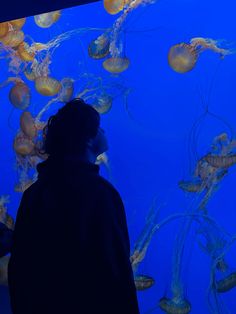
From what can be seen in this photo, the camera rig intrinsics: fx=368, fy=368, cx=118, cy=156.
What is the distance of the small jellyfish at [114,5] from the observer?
1.72 m

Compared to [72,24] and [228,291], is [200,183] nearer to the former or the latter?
[228,291]

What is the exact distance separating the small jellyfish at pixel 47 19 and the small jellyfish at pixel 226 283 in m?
1.45

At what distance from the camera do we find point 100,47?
1770mm

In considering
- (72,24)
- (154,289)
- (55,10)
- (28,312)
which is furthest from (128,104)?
(28,312)

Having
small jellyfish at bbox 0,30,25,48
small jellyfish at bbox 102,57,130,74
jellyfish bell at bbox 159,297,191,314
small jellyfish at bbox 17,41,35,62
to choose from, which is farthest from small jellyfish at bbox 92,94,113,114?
jellyfish bell at bbox 159,297,191,314

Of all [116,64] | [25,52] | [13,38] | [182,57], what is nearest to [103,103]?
[116,64]

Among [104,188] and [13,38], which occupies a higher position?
[13,38]

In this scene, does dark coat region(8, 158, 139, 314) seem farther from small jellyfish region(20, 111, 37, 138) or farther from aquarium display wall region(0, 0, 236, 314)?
small jellyfish region(20, 111, 37, 138)

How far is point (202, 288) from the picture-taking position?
153 centimetres

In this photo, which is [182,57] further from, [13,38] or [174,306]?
[174,306]

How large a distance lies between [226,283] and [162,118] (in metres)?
0.75

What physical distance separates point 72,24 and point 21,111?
52 centimetres

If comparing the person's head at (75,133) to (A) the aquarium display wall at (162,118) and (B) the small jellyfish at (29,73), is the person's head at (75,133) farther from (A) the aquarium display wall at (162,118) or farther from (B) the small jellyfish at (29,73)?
(B) the small jellyfish at (29,73)

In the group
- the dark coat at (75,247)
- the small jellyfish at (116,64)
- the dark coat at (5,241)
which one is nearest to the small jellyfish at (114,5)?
the small jellyfish at (116,64)
